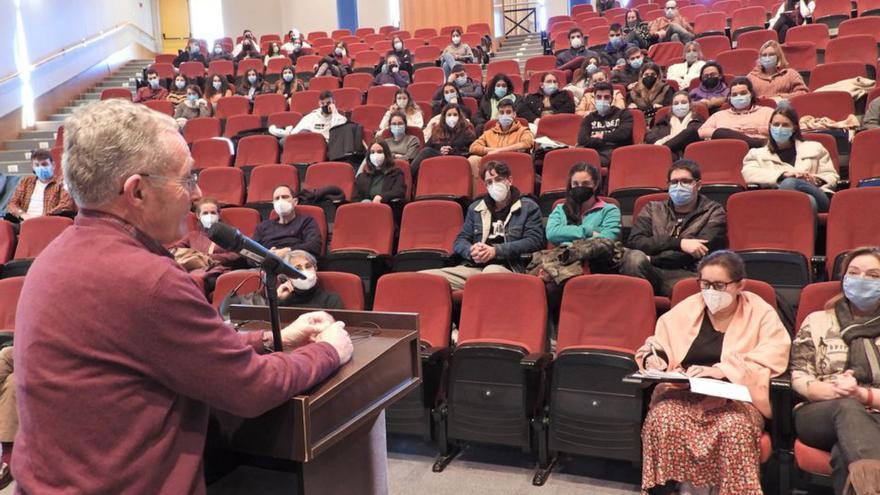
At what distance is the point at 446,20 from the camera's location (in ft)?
41.0

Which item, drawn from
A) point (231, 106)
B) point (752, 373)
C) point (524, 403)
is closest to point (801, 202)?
point (752, 373)

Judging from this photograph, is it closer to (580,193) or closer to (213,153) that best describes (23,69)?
(213,153)

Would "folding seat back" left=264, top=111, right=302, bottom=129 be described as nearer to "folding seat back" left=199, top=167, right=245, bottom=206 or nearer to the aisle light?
"folding seat back" left=199, top=167, right=245, bottom=206

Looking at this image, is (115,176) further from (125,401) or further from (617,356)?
(617,356)

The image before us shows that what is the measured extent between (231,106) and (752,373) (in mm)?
7136

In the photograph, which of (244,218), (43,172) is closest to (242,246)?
(244,218)

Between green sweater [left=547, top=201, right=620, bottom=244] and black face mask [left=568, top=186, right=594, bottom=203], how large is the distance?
0.07 metres

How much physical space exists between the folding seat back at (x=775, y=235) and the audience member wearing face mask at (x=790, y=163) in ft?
1.19

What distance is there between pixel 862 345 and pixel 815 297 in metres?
0.27

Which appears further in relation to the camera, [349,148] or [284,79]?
[284,79]

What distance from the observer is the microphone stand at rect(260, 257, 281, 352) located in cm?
126

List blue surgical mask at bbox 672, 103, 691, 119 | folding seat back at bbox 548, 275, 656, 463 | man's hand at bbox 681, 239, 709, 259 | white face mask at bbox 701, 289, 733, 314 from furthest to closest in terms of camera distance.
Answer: blue surgical mask at bbox 672, 103, 691, 119, man's hand at bbox 681, 239, 709, 259, folding seat back at bbox 548, 275, 656, 463, white face mask at bbox 701, 289, 733, 314

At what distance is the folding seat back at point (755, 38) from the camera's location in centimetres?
736

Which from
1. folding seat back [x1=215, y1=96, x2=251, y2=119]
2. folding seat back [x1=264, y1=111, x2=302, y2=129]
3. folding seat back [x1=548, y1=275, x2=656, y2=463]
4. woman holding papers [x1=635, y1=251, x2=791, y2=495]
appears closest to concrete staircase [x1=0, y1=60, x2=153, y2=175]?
folding seat back [x1=215, y1=96, x2=251, y2=119]
